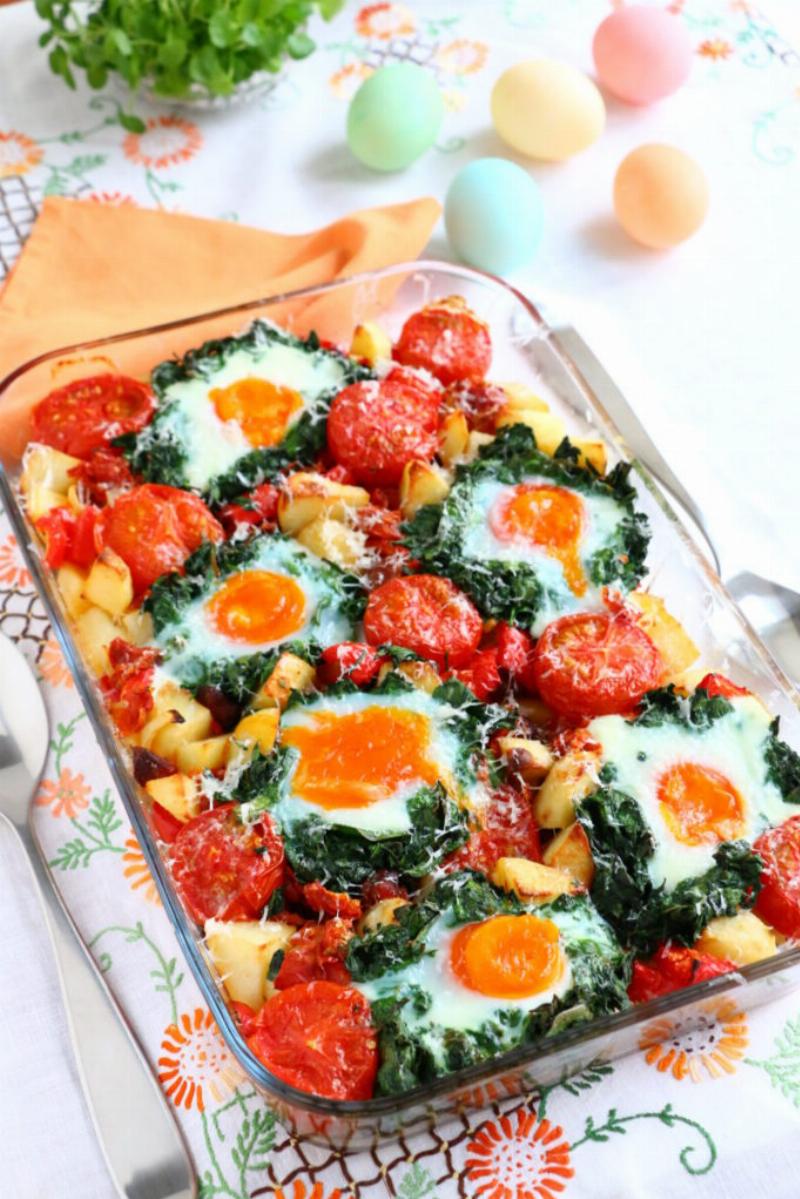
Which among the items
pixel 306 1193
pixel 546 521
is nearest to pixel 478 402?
pixel 546 521

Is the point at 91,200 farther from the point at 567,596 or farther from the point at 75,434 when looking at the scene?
the point at 567,596

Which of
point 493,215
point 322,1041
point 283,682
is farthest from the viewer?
point 493,215

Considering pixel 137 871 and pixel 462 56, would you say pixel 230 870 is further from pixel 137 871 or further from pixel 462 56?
pixel 462 56

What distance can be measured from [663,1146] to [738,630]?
2.47 ft

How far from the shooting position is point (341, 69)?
10.6ft

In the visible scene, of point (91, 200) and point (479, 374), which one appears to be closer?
point (479, 374)

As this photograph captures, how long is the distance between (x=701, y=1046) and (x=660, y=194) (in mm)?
1726

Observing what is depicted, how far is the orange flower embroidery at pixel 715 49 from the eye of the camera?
10.8 feet

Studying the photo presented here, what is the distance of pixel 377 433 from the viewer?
2188 mm

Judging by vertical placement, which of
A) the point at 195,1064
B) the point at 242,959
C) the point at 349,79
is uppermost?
the point at 349,79

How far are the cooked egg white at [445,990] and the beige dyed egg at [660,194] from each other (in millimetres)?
1709

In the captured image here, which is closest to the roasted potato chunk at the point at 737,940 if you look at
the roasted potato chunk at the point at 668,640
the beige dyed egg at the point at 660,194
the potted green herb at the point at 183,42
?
the roasted potato chunk at the point at 668,640

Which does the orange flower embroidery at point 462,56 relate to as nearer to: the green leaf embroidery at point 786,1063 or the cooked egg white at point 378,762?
the cooked egg white at point 378,762

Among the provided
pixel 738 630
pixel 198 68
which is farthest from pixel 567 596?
pixel 198 68
